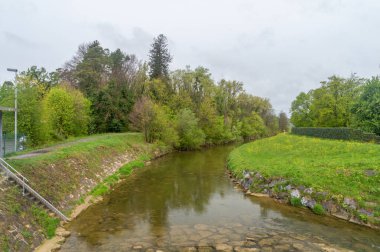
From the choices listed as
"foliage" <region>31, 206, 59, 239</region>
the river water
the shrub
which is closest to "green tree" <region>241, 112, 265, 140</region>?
the river water

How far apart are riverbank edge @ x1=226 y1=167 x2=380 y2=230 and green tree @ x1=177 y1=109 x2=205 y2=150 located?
26.4 meters

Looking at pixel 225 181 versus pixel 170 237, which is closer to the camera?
pixel 170 237

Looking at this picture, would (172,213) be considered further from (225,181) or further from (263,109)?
(263,109)

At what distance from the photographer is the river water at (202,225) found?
1298 centimetres

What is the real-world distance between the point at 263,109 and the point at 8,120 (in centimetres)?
8321

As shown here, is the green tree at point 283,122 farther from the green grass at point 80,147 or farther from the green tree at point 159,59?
the green grass at point 80,147

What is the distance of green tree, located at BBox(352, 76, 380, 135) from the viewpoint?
35312mm

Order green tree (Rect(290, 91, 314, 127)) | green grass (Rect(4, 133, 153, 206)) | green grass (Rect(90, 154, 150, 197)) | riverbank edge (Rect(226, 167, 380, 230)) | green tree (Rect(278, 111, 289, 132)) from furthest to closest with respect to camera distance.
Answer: green tree (Rect(278, 111, 289, 132))
green tree (Rect(290, 91, 314, 127))
green grass (Rect(90, 154, 150, 197))
green grass (Rect(4, 133, 153, 206))
riverbank edge (Rect(226, 167, 380, 230))

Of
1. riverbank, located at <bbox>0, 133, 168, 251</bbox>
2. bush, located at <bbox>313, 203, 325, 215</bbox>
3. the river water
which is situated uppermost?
riverbank, located at <bbox>0, 133, 168, 251</bbox>

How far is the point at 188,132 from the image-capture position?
167 ft

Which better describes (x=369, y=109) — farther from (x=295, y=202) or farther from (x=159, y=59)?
(x=159, y=59)

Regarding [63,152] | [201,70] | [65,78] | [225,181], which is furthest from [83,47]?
[225,181]

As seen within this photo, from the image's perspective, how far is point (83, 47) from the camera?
7000cm

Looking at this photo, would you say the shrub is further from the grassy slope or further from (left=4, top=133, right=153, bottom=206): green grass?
the grassy slope
